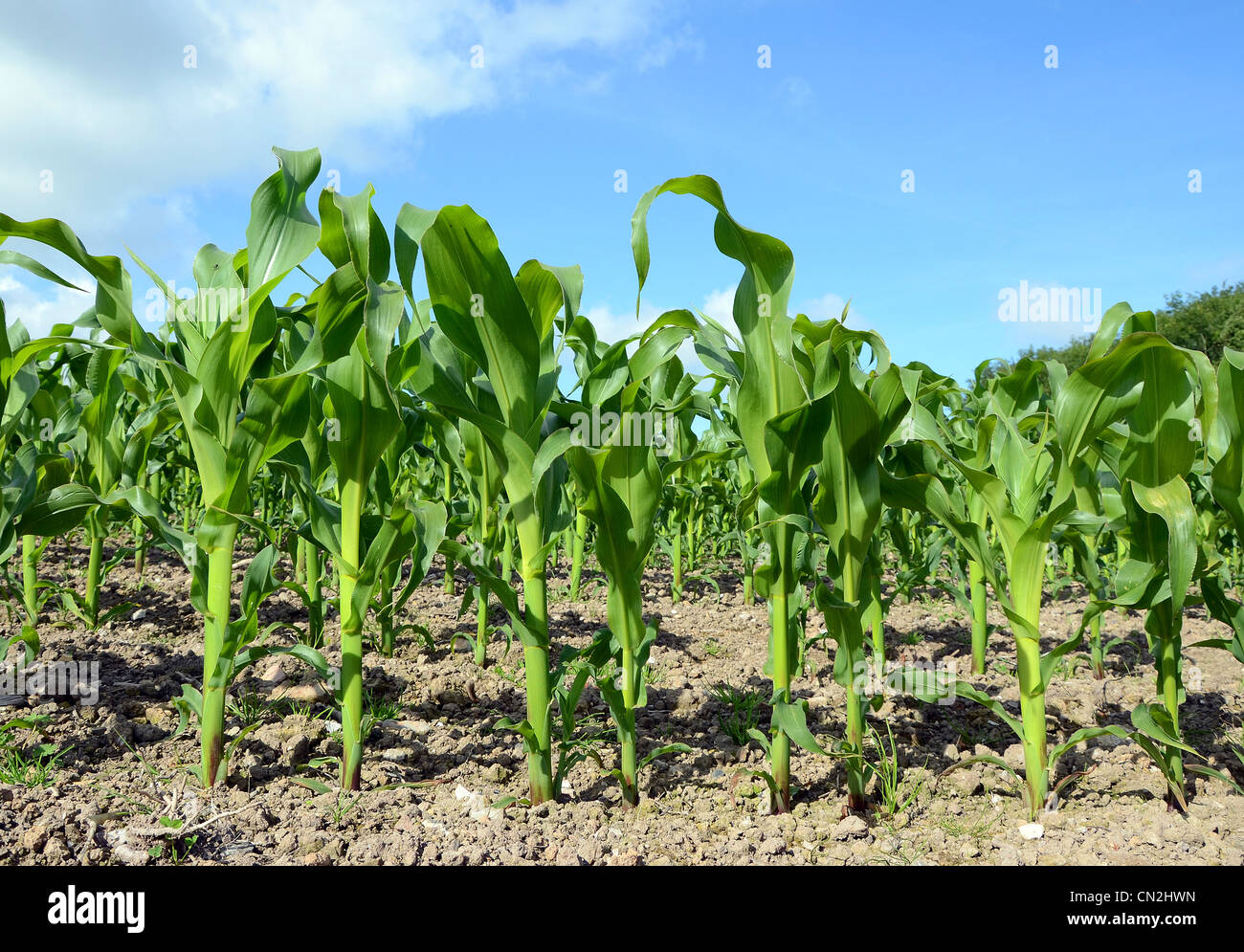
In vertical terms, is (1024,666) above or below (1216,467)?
below

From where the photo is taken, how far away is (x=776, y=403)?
2.43 metres

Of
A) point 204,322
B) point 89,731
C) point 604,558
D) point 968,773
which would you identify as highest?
point 204,322

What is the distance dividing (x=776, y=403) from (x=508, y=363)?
866 mm

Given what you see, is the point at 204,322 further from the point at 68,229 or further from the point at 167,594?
the point at 167,594

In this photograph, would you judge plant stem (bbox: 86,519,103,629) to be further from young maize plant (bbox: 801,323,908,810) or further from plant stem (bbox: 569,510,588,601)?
young maize plant (bbox: 801,323,908,810)

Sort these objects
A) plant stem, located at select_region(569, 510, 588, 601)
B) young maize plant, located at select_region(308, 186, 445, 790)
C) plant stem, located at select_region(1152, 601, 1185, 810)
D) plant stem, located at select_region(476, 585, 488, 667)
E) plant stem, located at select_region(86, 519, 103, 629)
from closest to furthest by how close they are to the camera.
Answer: young maize plant, located at select_region(308, 186, 445, 790) < plant stem, located at select_region(1152, 601, 1185, 810) < plant stem, located at select_region(476, 585, 488, 667) < plant stem, located at select_region(86, 519, 103, 629) < plant stem, located at select_region(569, 510, 588, 601)

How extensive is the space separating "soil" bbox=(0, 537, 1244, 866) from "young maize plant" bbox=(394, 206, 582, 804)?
1.34ft

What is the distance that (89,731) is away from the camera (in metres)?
3.05

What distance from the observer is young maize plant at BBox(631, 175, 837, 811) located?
7.30 feet

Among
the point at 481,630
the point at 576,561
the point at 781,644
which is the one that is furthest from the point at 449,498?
the point at 781,644

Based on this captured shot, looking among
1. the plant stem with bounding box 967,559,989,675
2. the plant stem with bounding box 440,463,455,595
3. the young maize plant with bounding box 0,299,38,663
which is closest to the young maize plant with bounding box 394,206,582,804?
the young maize plant with bounding box 0,299,38,663
